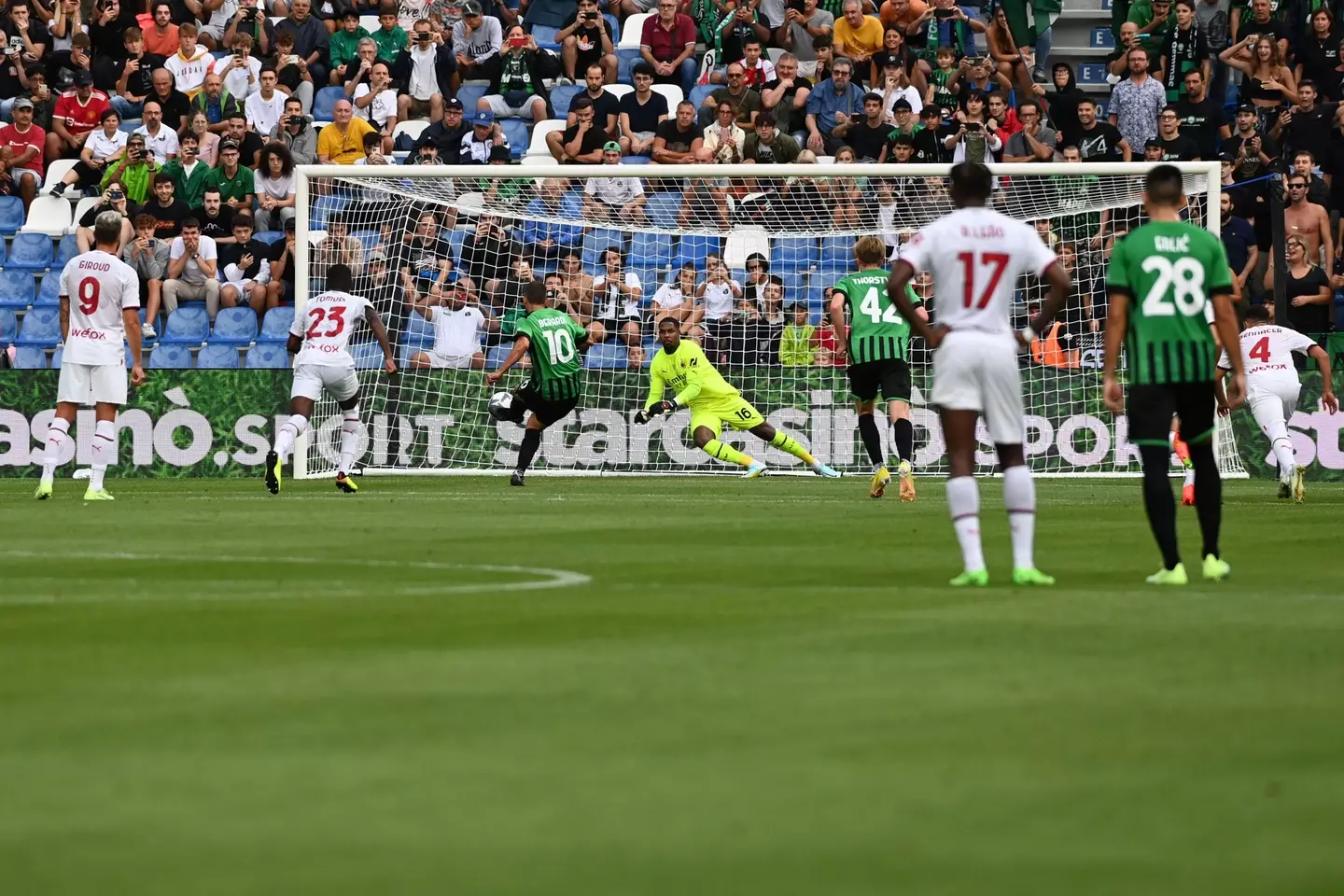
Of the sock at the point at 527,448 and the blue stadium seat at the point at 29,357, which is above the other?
the blue stadium seat at the point at 29,357

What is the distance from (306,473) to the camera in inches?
932

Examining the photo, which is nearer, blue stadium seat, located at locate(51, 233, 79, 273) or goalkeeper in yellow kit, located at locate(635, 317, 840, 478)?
goalkeeper in yellow kit, located at locate(635, 317, 840, 478)

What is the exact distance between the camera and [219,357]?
2552 cm

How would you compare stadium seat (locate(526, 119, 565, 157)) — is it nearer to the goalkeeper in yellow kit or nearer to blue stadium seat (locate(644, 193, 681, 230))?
blue stadium seat (locate(644, 193, 681, 230))

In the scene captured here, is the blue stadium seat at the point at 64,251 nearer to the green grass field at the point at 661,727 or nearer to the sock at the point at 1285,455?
the sock at the point at 1285,455

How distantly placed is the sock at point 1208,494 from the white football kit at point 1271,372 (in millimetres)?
8872

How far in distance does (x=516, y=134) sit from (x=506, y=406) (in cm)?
629

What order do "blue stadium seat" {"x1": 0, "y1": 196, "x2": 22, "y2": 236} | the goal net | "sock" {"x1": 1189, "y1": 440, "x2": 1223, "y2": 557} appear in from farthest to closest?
"blue stadium seat" {"x1": 0, "y1": 196, "x2": 22, "y2": 236}
the goal net
"sock" {"x1": 1189, "y1": 440, "x2": 1223, "y2": 557}

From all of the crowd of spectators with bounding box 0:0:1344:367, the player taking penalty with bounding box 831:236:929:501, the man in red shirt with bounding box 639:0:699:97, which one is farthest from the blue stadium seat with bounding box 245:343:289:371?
the player taking penalty with bounding box 831:236:929:501

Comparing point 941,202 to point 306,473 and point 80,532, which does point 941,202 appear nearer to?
point 306,473

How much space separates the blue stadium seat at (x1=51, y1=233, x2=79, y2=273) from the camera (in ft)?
87.1

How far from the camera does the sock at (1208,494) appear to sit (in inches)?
404

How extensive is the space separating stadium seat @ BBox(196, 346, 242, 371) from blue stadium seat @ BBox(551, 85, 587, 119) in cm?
564

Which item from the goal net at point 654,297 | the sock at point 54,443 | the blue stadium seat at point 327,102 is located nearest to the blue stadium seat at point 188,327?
the goal net at point 654,297
